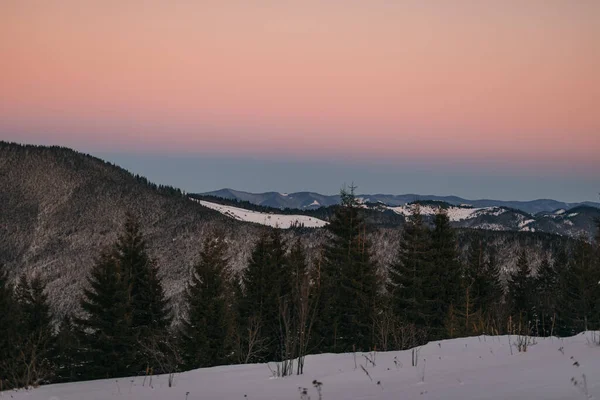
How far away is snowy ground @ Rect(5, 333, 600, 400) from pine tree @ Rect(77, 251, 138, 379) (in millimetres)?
15892

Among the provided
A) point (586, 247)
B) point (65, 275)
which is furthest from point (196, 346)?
point (65, 275)

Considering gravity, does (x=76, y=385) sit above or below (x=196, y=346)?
above

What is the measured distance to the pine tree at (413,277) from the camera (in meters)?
28.8

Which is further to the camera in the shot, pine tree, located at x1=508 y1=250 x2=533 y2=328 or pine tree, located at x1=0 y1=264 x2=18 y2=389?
pine tree, located at x1=508 y1=250 x2=533 y2=328

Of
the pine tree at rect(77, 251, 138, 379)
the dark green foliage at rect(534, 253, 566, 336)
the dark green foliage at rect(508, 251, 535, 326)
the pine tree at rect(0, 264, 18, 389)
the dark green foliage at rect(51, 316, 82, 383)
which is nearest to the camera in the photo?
the pine tree at rect(77, 251, 138, 379)

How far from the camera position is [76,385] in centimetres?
1011

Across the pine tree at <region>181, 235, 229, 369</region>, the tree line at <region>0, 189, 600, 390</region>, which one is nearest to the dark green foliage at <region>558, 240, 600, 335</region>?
the tree line at <region>0, 189, 600, 390</region>

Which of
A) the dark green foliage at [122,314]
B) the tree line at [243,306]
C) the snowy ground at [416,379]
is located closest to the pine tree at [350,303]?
the tree line at [243,306]

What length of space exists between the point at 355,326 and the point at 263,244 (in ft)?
23.4

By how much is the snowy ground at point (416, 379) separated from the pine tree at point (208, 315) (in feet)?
47.2

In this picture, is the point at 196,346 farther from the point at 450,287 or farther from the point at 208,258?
the point at 450,287

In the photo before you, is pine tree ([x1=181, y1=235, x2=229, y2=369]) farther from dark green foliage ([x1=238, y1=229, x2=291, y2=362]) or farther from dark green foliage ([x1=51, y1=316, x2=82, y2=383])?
dark green foliage ([x1=51, y1=316, x2=82, y2=383])

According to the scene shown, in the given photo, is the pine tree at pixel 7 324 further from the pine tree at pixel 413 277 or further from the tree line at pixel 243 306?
the pine tree at pixel 413 277

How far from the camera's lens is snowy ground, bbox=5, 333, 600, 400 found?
255 inches
